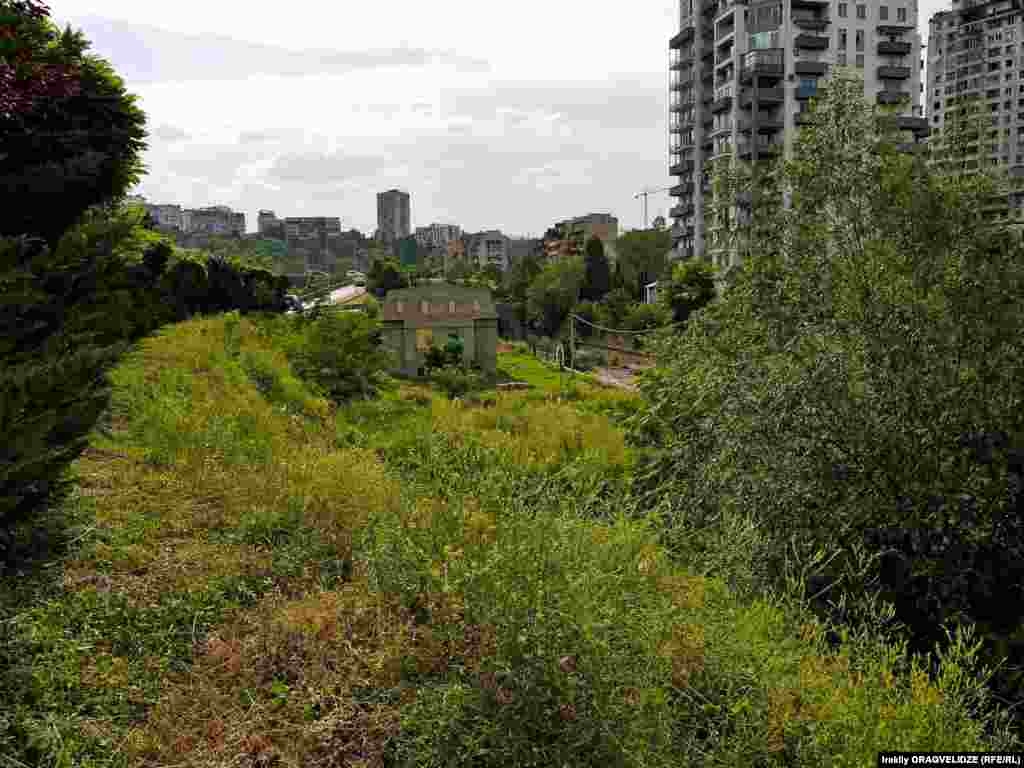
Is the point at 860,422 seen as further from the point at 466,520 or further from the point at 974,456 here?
the point at 466,520

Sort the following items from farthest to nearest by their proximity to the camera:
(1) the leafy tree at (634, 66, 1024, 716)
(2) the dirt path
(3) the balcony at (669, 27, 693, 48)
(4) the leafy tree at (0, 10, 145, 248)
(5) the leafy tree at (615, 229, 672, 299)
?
(5) the leafy tree at (615, 229, 672, 299), (3) the balcony at (669, 27, 693, 48), (2) the dirt path, (1) the leafy tree at (634, 66, 1024, 716), (4) the leafy tree at (0, 10, 145, 248)

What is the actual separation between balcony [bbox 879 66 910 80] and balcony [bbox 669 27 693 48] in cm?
1461

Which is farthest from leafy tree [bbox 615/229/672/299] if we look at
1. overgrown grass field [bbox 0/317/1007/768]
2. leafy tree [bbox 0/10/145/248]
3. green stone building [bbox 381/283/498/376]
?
overgrown grass field [bbox 0/317/1007/768]

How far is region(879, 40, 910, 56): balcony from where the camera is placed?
47.5m

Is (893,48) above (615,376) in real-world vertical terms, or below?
above

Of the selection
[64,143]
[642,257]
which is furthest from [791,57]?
[64,143]

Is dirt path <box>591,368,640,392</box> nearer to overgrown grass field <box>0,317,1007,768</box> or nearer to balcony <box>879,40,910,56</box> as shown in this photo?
balcony <box>879,40,910,56</box>

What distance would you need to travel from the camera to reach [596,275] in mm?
61969

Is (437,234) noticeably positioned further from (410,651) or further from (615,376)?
(410,651)

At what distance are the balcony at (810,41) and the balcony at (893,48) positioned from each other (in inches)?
149

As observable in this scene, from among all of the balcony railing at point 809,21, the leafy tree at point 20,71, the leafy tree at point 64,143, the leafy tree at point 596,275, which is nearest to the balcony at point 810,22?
the balcony railing at point 809,21

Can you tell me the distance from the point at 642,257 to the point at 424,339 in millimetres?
35697

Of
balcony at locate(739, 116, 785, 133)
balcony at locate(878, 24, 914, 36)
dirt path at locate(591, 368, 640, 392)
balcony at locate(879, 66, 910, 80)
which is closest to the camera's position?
dirt path at locate(591, 368, 640, 392)

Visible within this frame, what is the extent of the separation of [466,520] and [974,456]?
5957 mm
